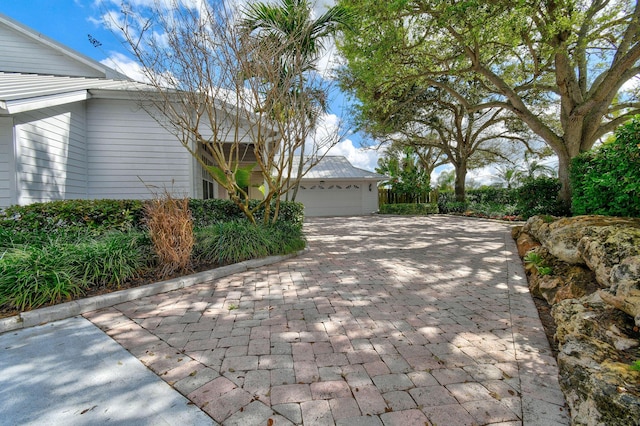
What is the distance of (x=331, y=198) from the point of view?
1898 centimetres

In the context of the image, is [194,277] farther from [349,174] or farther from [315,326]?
[349,174]

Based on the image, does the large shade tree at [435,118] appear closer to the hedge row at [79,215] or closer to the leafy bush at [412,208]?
the leafy bush at [412,208]

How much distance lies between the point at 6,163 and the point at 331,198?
15021mm

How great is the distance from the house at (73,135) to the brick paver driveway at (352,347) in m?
4.10

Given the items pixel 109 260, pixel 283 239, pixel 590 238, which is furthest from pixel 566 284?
pixel 109 260

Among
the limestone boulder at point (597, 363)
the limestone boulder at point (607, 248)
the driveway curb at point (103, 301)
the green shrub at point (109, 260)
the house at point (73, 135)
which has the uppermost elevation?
the house at point (73, 135)

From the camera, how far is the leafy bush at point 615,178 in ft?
13.4

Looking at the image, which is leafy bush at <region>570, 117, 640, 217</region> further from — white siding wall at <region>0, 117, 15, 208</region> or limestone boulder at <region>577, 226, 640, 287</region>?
white siding wall at <region>0, 117, 15, 208</region>

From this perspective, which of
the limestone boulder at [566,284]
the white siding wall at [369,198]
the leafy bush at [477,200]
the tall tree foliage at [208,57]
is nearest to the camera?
the limestone boulder at [566,284]

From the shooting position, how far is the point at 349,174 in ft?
61.8

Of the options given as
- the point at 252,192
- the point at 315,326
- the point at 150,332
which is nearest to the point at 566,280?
the point at 315,326

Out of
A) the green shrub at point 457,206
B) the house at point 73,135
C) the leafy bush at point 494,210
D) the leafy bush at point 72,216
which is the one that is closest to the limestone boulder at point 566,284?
the leafy bush at point 72,216

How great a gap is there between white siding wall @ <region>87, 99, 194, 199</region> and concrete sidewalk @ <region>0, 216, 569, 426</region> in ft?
17.2

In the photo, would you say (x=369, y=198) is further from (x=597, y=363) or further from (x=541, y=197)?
(x=597, y=363)
